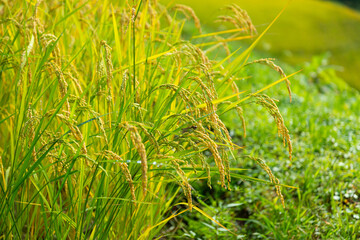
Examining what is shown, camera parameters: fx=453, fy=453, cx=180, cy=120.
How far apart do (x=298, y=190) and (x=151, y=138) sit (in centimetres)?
148

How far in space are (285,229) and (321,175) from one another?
611mm

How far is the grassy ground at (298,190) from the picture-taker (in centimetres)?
242

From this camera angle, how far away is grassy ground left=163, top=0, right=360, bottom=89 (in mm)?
9117

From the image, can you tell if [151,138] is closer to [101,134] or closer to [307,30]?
[101,134]

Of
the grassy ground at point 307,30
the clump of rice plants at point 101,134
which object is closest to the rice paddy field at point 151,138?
the clump of rice plants at point 101,134

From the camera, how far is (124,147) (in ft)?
6.52

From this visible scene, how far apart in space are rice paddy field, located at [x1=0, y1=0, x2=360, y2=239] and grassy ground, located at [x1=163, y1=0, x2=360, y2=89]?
15.5 feet

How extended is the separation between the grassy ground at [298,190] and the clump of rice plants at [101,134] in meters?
0.41

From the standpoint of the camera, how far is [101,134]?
1721mm

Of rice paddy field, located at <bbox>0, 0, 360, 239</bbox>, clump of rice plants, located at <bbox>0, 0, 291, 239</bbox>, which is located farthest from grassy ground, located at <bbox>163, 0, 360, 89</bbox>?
clump of rice plants, located at <bbox>0, 0, 291, 239</bbox>

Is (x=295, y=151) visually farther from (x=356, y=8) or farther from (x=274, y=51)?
(x=356, y=8)

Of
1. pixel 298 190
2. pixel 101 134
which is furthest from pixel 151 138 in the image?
pixel 298 190

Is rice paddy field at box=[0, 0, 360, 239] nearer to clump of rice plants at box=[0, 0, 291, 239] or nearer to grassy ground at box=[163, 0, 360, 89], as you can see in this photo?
clump of rice plants at box=[0, 0, 291, 239]

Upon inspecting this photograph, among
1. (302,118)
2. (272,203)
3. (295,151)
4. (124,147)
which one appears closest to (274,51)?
(302,118)
